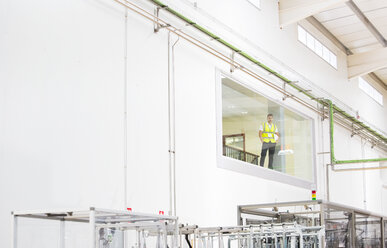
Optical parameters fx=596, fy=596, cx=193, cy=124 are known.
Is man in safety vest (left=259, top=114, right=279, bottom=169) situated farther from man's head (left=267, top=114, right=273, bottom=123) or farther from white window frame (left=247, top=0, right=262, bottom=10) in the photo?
white window frame (left=247, top=0, right=262, bottom=10)

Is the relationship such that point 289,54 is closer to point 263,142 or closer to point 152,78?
point 263,142

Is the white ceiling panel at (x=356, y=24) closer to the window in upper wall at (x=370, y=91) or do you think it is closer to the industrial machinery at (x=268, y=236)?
the window in upper wall at (x=370, y=91)

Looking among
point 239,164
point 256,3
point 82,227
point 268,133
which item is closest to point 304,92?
point 268,133

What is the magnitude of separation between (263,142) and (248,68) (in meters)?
1.75

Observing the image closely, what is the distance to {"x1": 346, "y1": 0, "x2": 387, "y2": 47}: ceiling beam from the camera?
16508 millimetres

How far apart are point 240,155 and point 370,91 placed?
448 inches

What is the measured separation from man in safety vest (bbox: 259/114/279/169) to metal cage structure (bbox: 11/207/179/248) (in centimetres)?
636

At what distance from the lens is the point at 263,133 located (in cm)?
1380

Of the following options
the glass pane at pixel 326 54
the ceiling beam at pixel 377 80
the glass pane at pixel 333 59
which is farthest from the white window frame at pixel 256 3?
the ceiling beam at pixel 377 80

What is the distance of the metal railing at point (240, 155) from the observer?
12.3 m

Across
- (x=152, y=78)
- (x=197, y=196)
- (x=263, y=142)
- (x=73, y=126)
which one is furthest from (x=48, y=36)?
(x=263, y=142)

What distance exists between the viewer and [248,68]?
13469mm

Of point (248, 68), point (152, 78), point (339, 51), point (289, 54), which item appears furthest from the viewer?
point (339, 51)

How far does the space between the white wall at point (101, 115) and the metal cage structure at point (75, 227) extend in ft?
1.21
